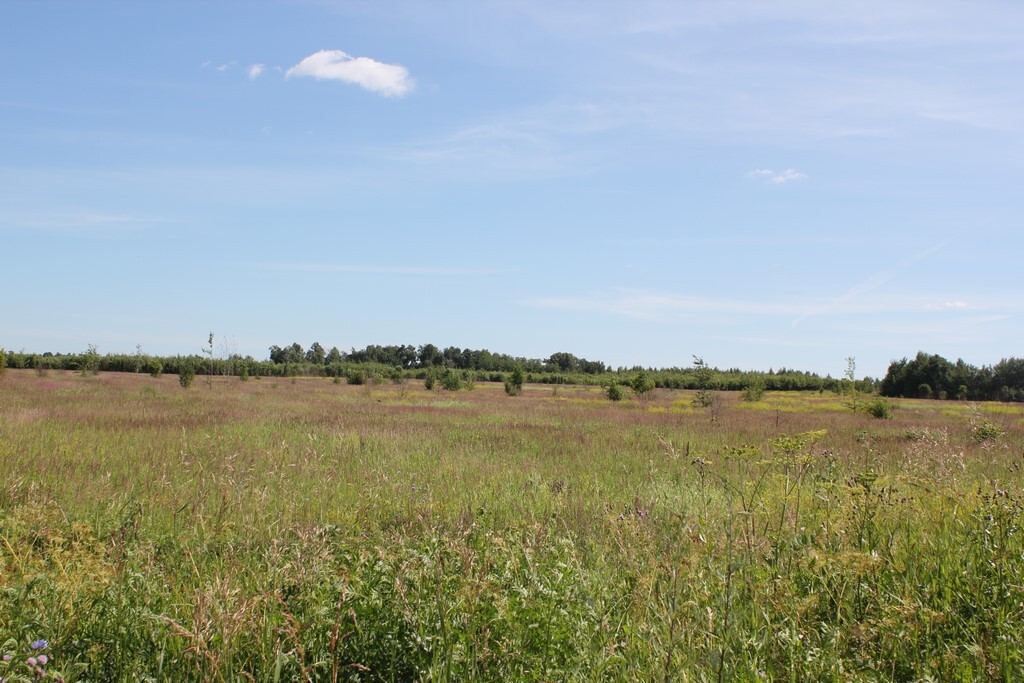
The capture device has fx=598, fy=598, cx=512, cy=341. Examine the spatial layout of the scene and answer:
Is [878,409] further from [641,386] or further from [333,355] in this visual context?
[333,355]

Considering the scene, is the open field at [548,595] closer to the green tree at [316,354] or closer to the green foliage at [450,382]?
the green foliage at [450,382]

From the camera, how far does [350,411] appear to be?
19.6 metres

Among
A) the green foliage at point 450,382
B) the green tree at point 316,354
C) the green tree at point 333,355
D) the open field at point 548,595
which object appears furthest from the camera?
the green tree at point 333,355

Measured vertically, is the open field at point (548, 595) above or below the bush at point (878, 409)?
above

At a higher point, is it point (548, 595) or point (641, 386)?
point (548, 595)

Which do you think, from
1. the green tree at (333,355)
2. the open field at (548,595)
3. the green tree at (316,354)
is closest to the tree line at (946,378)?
the open field at (548,595)

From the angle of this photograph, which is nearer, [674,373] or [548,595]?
[548,595]

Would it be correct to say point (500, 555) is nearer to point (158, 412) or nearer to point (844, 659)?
point (844, 659)

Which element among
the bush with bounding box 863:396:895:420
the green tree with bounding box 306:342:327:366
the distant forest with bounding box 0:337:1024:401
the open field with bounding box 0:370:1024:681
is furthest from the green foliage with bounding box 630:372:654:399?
the green tree with bounding box 306:342:327:366

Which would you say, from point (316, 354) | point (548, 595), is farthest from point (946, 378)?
point (316, 354)

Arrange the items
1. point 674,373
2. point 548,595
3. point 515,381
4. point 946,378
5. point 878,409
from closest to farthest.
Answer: point 548,595 → point 878,409 → point 515,381 → point 946,378 → point 674,373

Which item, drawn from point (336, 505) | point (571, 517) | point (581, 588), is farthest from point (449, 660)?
point (336, 505)

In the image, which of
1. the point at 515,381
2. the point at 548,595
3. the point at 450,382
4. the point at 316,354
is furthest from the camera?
the point at 316,354

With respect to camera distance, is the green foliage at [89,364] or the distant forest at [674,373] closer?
the green foliage at [89,364]
